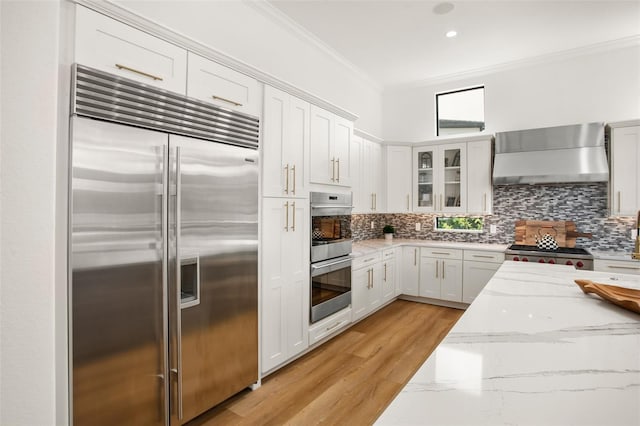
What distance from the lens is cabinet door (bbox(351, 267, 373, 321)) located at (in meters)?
3.81

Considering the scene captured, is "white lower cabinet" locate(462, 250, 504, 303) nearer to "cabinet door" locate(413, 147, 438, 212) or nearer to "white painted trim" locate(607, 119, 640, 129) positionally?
"cabinet door" locate(413, 147, 438, 212)

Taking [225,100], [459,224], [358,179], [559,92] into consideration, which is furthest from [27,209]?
[559,92]

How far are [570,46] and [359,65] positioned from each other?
2.54 meters

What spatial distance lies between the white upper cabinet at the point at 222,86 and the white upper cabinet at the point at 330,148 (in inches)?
29.9

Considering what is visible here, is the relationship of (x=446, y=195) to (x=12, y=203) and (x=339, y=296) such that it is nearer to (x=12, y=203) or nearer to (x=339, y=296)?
(x=339, y=296)

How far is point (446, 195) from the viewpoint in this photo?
484 centimetres

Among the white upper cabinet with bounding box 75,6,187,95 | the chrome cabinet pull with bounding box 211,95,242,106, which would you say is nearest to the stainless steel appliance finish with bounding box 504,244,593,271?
the chrome cabinet pull with bounding box 211,95,242,106

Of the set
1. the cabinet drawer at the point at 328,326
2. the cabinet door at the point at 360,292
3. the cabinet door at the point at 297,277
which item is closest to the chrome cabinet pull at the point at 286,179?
the cabinet door at the point at 297,277

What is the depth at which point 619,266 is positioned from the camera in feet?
11.3

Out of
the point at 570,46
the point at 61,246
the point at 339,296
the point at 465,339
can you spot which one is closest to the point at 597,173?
the point at 570,46

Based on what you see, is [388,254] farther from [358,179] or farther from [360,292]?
[358,179]

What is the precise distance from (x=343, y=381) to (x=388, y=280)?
2063 mm

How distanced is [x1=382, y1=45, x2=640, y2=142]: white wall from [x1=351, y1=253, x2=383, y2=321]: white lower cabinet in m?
2.32

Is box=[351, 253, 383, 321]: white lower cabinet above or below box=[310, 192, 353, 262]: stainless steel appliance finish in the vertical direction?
below
